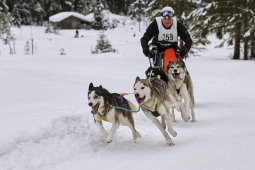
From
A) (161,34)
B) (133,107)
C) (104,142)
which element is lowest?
(104,142)

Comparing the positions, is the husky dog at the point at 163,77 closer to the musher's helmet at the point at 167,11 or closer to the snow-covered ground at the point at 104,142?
the snow-covered ground at the point at 104,142

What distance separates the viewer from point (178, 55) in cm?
745

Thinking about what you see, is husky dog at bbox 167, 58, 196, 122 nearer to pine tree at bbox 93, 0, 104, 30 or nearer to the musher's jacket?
the musher's jacket

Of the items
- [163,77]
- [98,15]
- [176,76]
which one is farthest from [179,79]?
[98,15]

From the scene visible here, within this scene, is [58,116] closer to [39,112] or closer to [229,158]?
[39,112]

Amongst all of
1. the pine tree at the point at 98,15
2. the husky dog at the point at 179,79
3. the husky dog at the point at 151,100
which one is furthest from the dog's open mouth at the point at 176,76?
the pine tree at the point at 98,15

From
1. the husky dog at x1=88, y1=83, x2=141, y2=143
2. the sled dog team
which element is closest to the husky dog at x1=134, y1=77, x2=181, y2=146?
the sled dog team

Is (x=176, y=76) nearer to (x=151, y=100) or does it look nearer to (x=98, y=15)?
(x=151, y=100)

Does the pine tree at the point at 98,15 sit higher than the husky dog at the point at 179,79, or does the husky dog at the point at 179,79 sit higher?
the pine tree at the point at 98,15

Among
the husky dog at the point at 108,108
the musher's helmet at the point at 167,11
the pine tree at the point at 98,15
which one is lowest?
the husky dog at the point at 108,108

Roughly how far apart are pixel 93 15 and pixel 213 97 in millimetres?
60955

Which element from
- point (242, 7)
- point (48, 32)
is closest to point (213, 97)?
point (242, 7)

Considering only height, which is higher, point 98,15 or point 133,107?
point 98,15

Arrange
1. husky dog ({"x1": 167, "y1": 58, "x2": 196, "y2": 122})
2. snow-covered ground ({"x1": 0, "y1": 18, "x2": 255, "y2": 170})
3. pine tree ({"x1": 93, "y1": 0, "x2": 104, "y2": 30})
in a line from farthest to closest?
pine tree ({"x1": 93, "y1": 0, "x2": 104, "y2": 30}) → husky dog ({"x1": 167, "y1": 58, "x2": 196, "y2": 122}) → snow-covered ground ({"x1": 0, "y1": 18, "x2": 255, "y2": 170})
